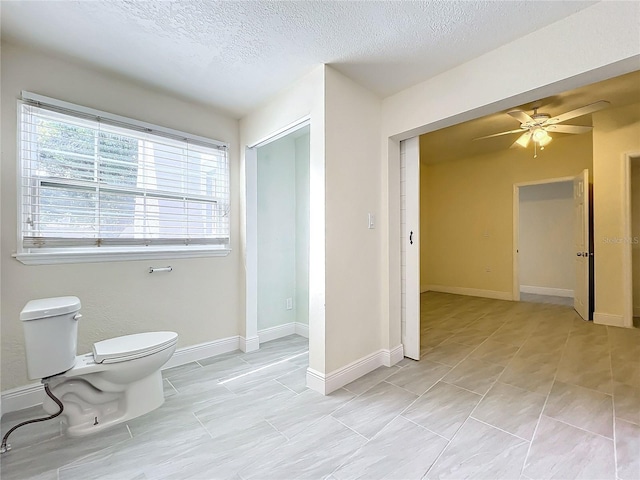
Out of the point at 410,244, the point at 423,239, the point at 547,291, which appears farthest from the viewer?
the point at 423,239

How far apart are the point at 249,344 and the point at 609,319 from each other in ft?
14.7

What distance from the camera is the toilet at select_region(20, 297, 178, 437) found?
157 cm

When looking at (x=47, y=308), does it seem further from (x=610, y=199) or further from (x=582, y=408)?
(x=610, y=199)

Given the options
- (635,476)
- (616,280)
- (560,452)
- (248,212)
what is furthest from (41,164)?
(616,280)

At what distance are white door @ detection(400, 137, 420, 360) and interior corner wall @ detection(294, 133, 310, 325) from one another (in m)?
1.19

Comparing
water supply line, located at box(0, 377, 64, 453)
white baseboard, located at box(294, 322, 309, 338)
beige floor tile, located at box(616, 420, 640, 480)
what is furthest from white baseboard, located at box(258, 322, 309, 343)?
beige floor tile, located at box(616, 420, 640, 480)

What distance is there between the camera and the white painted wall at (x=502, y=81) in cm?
151

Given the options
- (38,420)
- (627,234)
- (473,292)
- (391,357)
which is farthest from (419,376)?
(473,292)

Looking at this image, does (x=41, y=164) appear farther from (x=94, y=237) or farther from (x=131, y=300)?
(x=131, y=300)

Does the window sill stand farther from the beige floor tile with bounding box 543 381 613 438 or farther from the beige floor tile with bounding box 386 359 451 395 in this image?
the beige floor tile with bounding box 543 381 613 438

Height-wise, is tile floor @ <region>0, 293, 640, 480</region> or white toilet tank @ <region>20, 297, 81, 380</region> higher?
white toilet tank @ <region>20, 297, 81, 380</region>

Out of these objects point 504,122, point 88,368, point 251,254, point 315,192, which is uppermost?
point 504,122

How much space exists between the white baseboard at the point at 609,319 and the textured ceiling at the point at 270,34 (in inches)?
149

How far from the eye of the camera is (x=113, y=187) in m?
2.23
